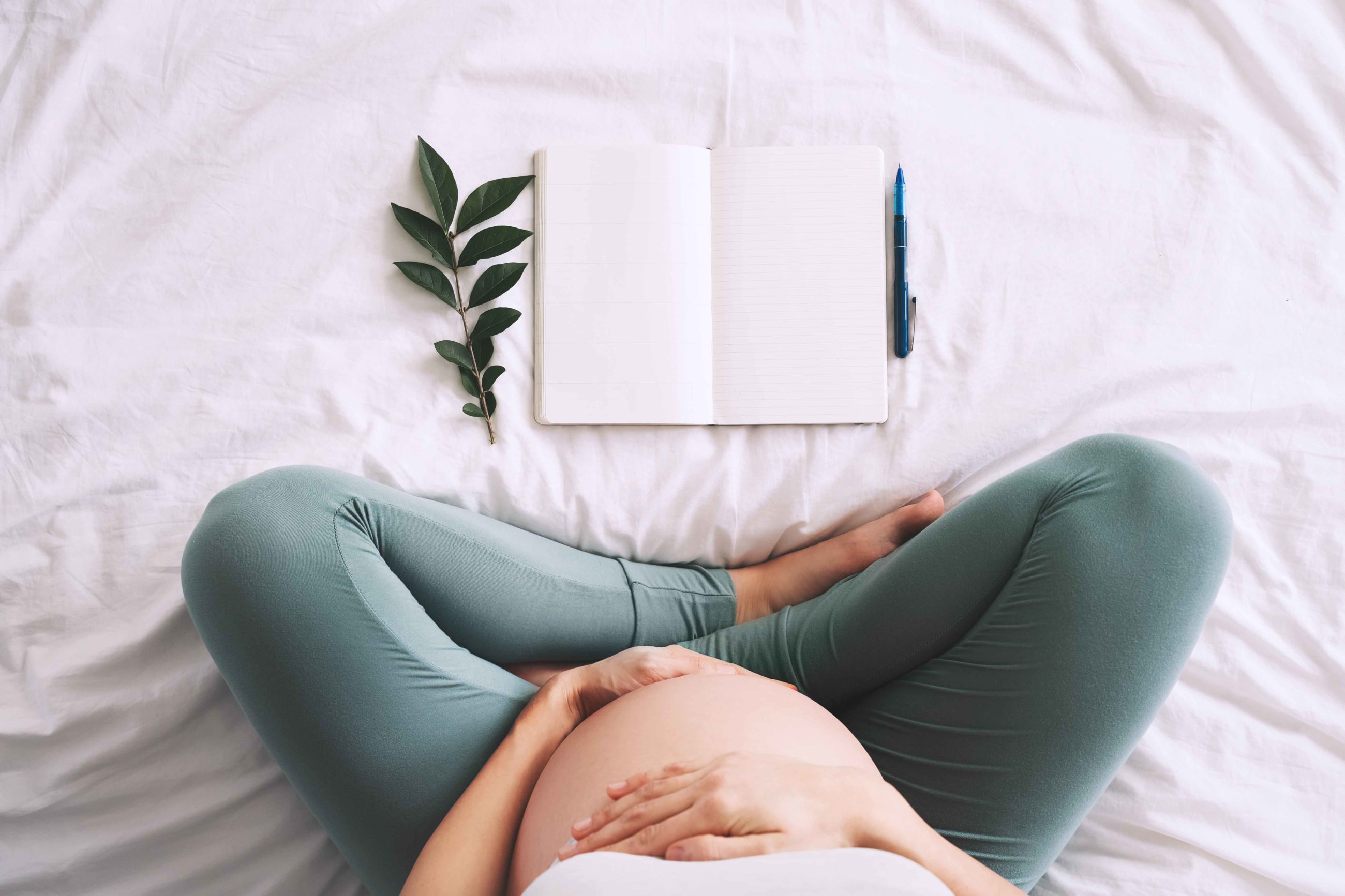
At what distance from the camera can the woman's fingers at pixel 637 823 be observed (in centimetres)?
58

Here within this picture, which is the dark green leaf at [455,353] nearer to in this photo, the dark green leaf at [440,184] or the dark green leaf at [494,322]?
the dark green leaf at [494,322]

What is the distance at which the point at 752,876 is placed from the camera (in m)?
0.51

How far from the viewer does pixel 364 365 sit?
97 cm

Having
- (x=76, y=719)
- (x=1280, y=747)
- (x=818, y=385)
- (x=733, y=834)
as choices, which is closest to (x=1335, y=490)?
(x=1280, y=747)

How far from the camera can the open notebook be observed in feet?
3.19

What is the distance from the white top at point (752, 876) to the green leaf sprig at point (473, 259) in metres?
0.55

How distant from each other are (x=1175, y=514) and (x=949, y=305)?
0.37m

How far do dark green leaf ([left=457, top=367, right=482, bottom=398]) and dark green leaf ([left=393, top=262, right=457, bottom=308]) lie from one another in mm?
79

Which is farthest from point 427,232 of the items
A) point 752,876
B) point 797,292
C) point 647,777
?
point 752,876

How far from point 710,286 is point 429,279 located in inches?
13.1

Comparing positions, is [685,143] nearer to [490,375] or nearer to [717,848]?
[490,375]

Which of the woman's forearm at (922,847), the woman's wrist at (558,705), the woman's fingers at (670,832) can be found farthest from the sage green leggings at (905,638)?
the woman's fingers at (670,832)

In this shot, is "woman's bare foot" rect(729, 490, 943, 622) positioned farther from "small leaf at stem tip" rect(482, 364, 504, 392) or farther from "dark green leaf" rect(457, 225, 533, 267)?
"dark green leaf" rect(457, 225, 533, 267)

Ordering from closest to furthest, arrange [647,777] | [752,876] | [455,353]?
[752,876], [647,777], [455,353]
